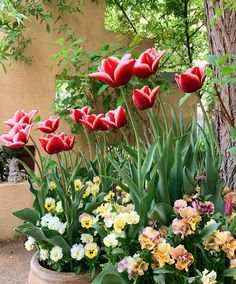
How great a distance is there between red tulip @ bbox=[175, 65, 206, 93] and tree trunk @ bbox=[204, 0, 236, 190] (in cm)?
48

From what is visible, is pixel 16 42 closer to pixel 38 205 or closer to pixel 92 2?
pixel 92 2

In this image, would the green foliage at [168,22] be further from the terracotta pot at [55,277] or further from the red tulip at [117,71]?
the terracotta pot at [55,277]

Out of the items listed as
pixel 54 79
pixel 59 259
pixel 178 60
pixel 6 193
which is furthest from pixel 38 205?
pixel 178 60

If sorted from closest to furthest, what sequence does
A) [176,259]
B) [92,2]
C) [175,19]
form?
[176,259]
[92,2]
[175,19]

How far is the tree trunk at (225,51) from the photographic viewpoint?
1.54m

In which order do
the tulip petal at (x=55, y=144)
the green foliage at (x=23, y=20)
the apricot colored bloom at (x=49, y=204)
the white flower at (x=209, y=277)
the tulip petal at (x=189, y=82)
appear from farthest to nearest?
the green foliage at (x=23, y=20) < the apricot colored bloom at (x=49, y=204) < the tulip petal at (x=55, y=144) < the tulip petal at (x=189, y=82) < the white flower at (x=209, y=277)

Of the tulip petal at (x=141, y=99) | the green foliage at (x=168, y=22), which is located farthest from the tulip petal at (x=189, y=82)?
the green foliage at (x=168, y=22)

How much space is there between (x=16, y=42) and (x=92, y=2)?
68cm

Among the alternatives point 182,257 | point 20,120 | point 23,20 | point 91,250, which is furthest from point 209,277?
point 23,20

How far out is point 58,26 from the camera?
2.72 meters

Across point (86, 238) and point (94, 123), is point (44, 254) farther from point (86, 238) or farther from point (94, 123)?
point (94, 123)

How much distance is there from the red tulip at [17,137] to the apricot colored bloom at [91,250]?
41cm

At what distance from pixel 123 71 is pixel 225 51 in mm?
714

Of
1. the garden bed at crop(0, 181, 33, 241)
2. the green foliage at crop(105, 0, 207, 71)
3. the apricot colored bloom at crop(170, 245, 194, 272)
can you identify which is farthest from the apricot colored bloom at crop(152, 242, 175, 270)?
the green foliage at crop(105, 0, 207, 71)
